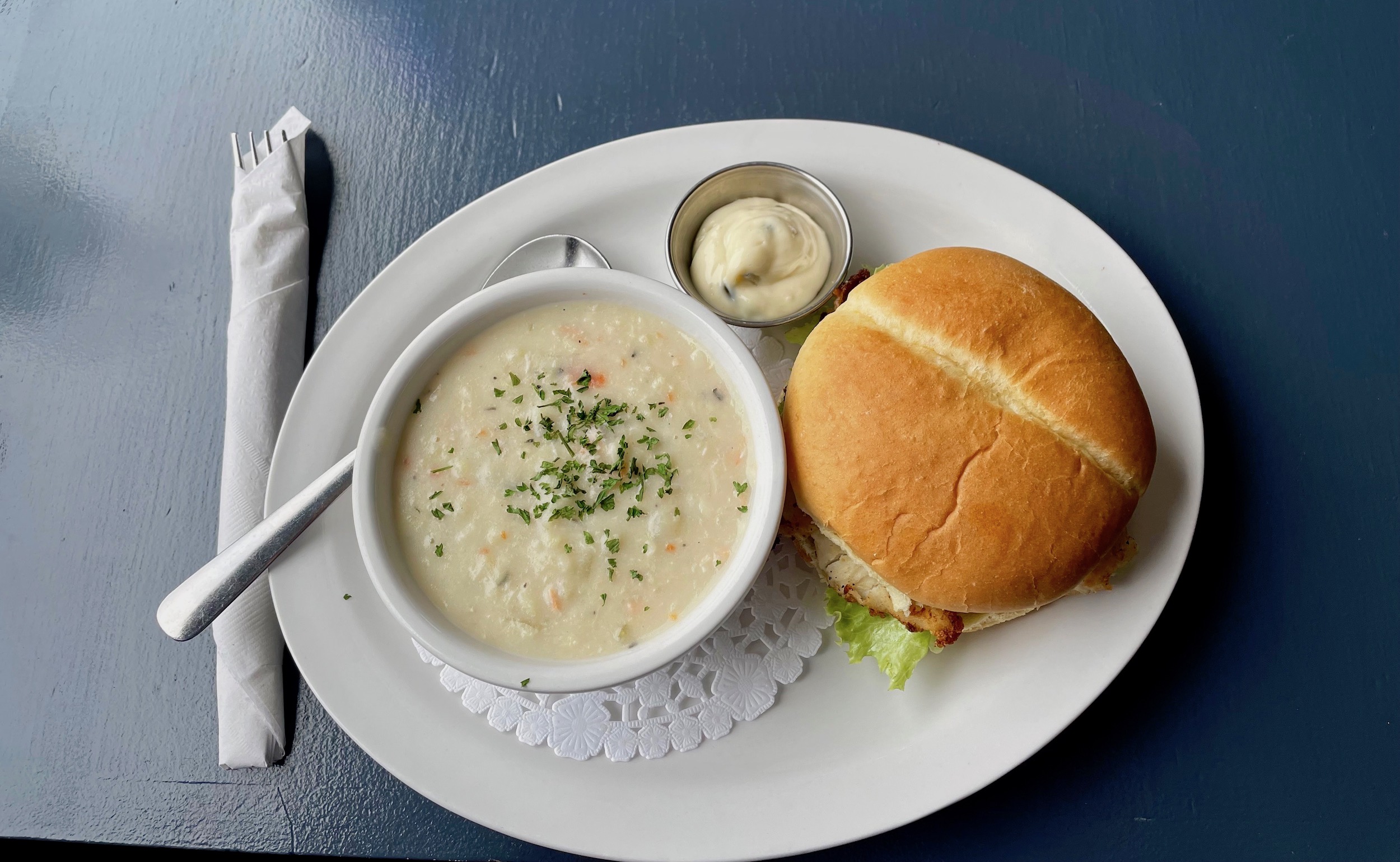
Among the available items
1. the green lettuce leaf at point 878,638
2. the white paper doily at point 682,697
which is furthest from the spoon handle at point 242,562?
the green lettuce leaf at point 878,638

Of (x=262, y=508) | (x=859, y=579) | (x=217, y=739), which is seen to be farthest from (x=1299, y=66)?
(x=217, y=739)

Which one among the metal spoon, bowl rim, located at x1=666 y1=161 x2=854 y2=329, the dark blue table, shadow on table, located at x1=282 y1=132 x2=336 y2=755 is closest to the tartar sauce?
bowl rim, located at x1=666 y1=161 x2=854 y2=329

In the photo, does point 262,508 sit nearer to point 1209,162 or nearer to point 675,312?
point 675,312

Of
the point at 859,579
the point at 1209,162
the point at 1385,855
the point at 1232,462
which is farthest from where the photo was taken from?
the point at 1209,162

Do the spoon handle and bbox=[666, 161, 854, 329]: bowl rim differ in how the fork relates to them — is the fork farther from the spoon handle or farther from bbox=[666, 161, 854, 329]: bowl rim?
bbox=[666, 161, 854, 329]: bowl rim

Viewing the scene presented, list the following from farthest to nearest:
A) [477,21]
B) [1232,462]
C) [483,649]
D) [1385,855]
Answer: [477,21], [1232,462], [1385,855], [483,649]

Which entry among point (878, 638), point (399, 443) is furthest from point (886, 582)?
point (399, 443)

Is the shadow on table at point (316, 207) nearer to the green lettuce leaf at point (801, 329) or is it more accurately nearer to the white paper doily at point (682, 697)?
the white paper doily at point (682, 697)
